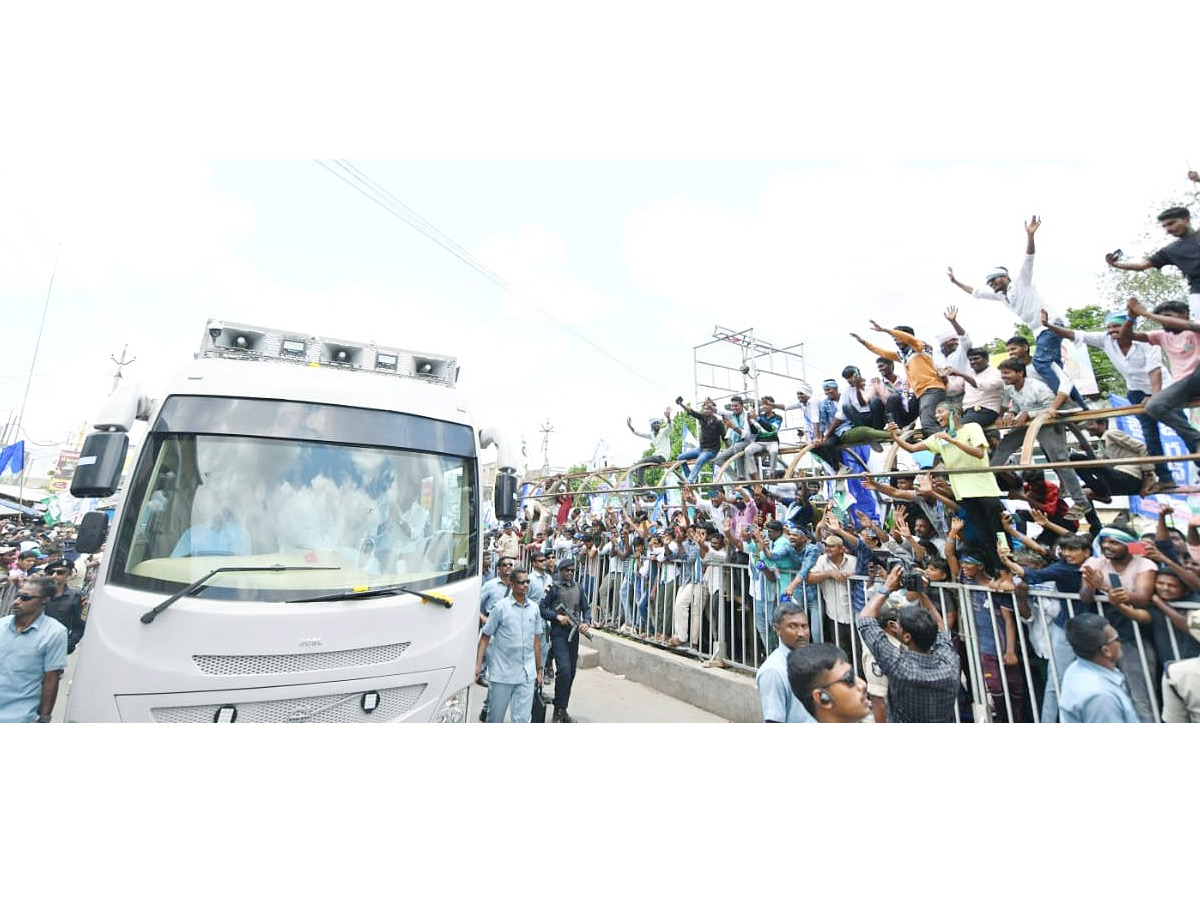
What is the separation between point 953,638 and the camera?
4336mm

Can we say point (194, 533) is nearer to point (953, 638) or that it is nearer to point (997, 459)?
point (953, 638)

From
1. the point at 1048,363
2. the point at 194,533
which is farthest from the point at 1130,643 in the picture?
the point at 194,533

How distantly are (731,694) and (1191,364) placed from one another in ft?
15.0

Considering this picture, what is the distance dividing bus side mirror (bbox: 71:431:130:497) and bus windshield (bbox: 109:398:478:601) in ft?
0.42

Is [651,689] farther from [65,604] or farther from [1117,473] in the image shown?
[65,604]

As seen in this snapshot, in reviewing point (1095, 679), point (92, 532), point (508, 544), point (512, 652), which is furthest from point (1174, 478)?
point (508, 544)

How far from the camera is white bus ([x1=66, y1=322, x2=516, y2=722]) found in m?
3.01

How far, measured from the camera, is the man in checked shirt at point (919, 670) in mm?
3172

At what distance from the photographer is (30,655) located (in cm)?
377

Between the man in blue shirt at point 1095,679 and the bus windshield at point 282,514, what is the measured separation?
376 cm

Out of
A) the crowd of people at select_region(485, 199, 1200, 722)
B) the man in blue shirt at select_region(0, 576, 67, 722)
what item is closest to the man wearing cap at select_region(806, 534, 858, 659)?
the crowd of people at select_region(485, 199, 1200, 722)

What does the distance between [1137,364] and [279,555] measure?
665 centimetres

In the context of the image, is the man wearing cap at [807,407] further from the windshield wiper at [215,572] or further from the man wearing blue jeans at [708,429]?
the windshield wiper at [215,572]

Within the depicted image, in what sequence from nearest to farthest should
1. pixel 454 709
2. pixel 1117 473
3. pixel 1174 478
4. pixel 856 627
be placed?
1. pixel 454 709
2. pixel 1174 478
3. pixel 1117 473
4. pixel 856 627
